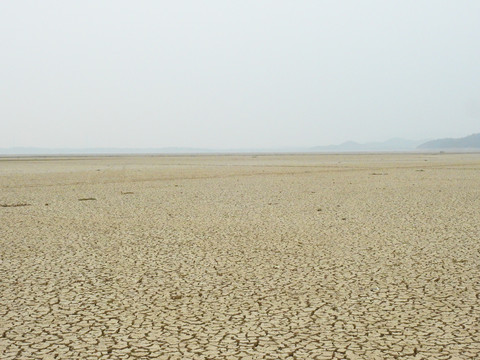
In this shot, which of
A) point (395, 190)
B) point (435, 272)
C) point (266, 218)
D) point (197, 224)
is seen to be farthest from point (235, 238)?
point (395, 190)

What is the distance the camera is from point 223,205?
13758 mm

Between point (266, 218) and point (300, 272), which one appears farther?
point (266, 218)

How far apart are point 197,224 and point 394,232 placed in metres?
3.85

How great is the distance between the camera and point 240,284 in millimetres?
5977

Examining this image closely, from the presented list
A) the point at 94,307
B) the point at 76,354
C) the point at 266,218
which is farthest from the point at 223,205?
the point at 76,354

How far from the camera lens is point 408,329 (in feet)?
14.7

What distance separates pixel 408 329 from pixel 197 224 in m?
6.43

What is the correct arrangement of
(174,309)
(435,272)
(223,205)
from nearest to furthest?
(174,309) < (435,272) < (223,205)

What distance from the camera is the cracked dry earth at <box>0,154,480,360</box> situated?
418 cm

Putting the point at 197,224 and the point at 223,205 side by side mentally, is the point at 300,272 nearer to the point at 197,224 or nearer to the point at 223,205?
the point at 197,224

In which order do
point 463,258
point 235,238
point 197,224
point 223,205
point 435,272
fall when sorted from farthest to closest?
point 223,205, point 197,224, point 235,238, point 463,258, point 435,272

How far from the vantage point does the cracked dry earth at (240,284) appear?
418cm

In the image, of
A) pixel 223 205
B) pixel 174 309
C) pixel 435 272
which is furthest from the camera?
pixel 223 205

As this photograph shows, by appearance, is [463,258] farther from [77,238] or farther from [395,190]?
[395,190]
